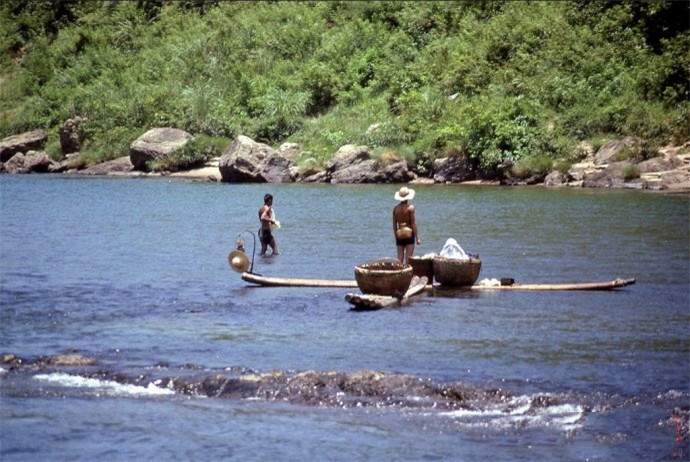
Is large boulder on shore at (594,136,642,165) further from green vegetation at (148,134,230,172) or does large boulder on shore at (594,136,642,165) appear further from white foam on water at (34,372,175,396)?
white foam on water at (34,372,175,396)

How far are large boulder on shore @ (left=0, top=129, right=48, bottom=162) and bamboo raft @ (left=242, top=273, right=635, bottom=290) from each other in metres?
36.3

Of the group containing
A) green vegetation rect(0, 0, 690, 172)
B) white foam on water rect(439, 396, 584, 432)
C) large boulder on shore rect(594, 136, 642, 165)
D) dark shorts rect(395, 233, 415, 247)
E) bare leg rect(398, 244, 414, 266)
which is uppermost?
green vegetation rect(0, 0, 690, 172)

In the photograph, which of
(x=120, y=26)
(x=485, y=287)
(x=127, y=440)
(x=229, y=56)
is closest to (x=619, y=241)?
(x=485, y=287)

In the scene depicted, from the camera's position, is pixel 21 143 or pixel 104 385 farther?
pixel 21 143

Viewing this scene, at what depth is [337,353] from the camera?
15656 millimetres

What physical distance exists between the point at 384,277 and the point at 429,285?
1.86 meters

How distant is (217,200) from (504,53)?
1541 cm

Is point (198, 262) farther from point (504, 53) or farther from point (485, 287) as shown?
point (504, 53)

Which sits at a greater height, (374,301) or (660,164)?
(660,164)

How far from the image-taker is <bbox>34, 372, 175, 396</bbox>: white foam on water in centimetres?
1386

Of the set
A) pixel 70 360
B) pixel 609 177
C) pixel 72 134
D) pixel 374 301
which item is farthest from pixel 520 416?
pixel 72 134

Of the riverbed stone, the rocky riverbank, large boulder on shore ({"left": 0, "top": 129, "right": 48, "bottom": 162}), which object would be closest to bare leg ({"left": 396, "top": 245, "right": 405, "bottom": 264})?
the rocky riverbank

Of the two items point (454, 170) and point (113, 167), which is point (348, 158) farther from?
point (113, 167)

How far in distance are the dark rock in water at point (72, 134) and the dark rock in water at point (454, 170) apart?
1788 centimetres
